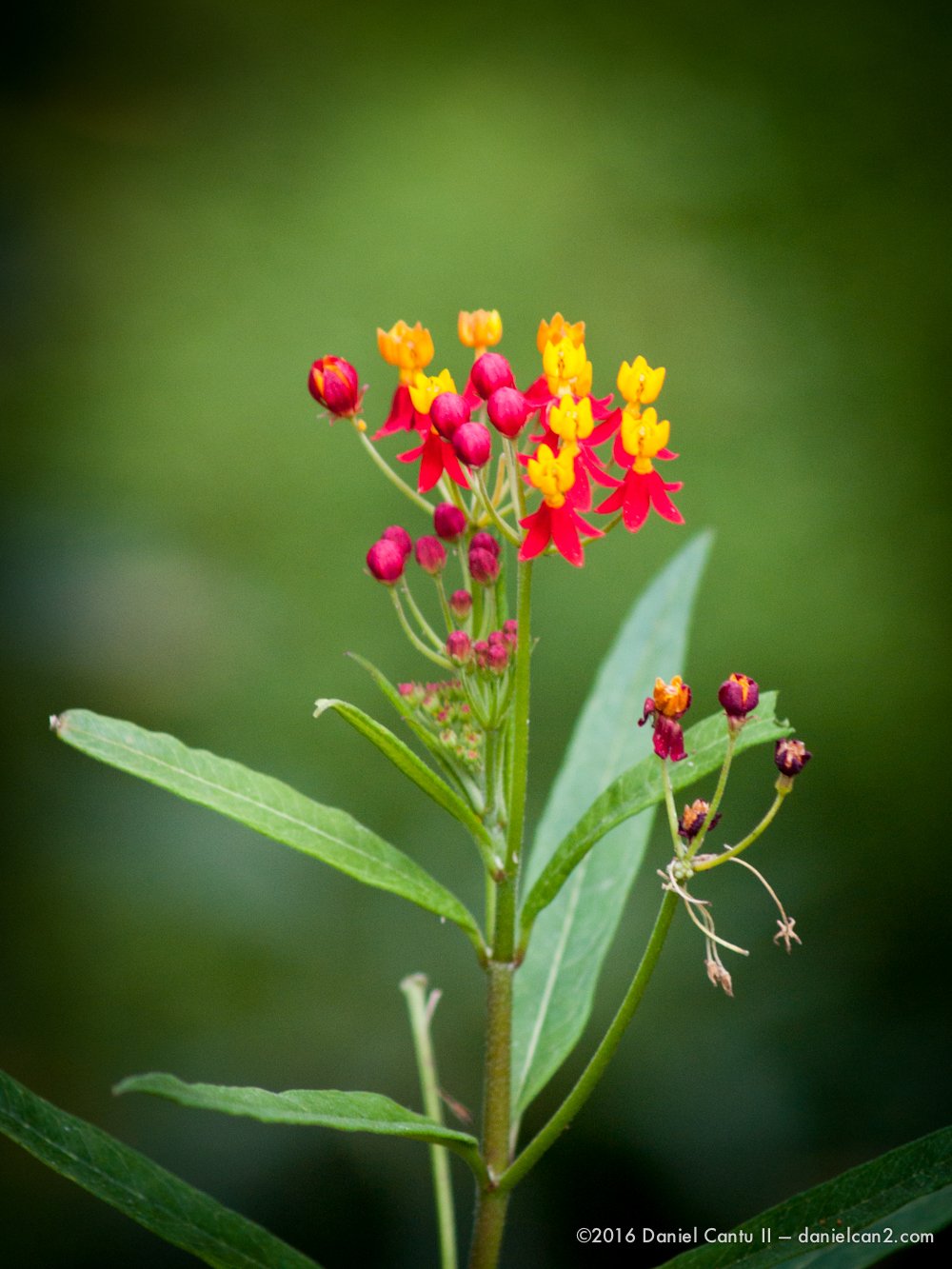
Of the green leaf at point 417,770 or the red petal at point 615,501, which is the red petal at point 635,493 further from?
the green leaf at point 417,770

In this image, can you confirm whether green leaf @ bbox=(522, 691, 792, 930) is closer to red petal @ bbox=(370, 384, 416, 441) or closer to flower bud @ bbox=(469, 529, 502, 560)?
flower bud @ bbox=(469, 529, 502, 560)

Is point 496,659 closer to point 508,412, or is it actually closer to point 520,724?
point 520,724

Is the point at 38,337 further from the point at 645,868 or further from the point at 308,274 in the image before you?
the point at 645,868

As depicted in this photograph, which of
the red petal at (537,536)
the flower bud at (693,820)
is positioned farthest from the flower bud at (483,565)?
the flower bud at (693,820)

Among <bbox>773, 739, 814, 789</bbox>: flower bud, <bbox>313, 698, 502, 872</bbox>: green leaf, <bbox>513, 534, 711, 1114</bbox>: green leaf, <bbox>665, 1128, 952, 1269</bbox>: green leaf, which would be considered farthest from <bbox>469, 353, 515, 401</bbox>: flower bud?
<bbox>665, 1128, 952, 1269</bbox>: green leaf

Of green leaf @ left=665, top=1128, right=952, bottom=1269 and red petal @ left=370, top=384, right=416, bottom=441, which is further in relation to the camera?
red petal @ left=370, top=384, right=416, bottom=441

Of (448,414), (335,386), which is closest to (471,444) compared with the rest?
(448,414)

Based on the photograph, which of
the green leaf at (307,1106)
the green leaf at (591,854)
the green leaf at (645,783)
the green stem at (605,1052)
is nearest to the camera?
the green leaf at (307,1106)
